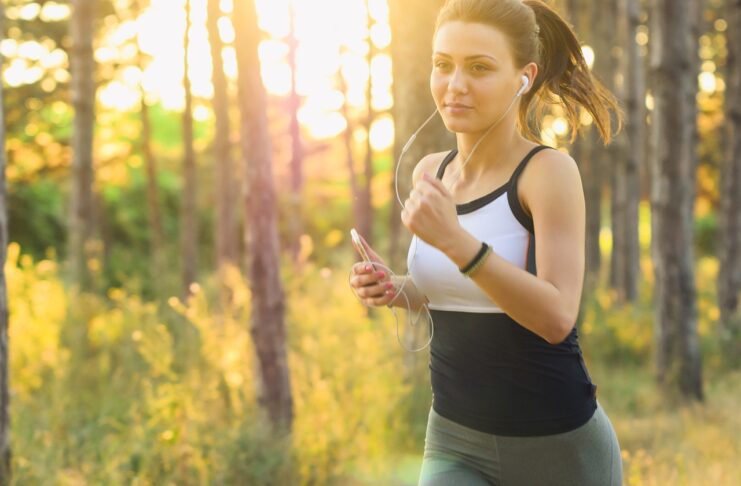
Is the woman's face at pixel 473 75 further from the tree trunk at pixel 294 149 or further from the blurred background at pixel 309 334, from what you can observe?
the tree trunk at pixel 294 149

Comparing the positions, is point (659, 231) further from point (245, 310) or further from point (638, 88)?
point (638, 88)

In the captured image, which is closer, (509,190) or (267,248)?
(509,190)

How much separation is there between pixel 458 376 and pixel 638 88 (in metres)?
11.5

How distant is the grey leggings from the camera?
2342mm

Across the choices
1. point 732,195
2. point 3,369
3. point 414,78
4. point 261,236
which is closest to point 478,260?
point 3,369

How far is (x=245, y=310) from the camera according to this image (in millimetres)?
7672

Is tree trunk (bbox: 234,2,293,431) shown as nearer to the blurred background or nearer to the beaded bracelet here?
the blurred background

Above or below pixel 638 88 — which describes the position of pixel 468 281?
below

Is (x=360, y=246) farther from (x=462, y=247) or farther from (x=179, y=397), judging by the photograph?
(x=179, y=397)

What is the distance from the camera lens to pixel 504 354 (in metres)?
2.33

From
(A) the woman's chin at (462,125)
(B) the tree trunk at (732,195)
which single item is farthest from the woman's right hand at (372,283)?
Answer: (B) the tree trunk at (732,195)

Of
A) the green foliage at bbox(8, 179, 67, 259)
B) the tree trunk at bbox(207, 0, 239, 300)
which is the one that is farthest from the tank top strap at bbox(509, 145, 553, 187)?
the green foliage at bbox(8, 179, 67, 259)

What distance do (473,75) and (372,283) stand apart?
2.06 feet

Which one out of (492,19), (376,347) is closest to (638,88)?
(376,347)
